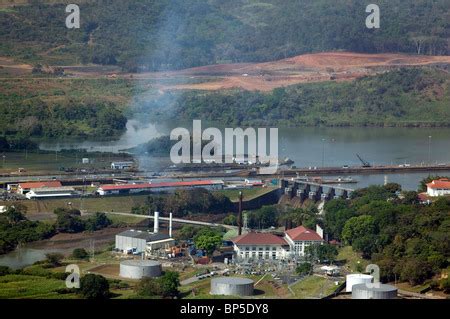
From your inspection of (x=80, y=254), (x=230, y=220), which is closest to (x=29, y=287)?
(x=80, y=254)

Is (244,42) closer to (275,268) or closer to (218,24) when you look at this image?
(218,24)

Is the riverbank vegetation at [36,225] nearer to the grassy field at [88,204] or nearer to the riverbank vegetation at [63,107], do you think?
the grassy field at [88,204]

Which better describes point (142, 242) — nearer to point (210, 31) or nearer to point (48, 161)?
point (48, 161)

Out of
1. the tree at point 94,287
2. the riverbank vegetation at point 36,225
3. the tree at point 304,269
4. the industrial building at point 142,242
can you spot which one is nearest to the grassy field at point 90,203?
the riverbank vegetation at point 36,225

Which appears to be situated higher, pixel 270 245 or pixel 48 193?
pixel 48 193
